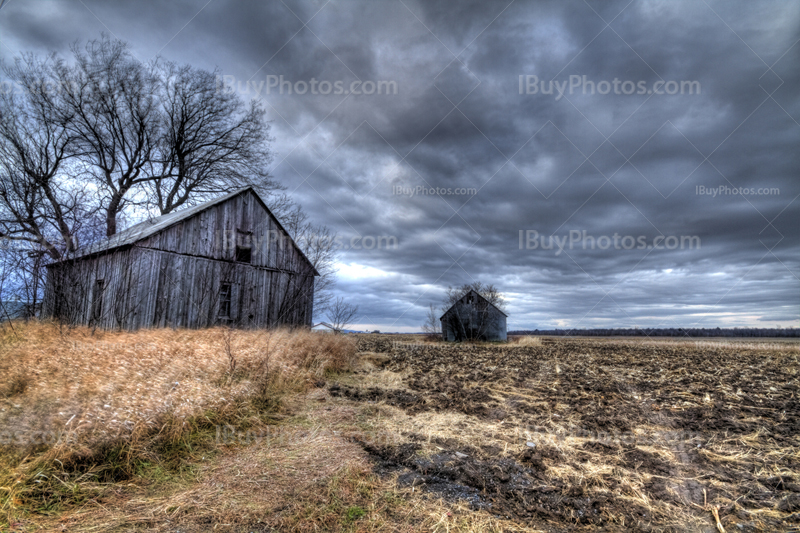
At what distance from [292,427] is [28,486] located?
269 centimetres

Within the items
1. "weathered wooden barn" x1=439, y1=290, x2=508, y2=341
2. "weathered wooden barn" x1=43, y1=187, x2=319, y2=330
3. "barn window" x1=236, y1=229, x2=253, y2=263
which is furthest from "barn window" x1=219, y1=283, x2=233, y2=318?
"weathered wooden barn" x1=439, y1=290, x2=508, y2=341

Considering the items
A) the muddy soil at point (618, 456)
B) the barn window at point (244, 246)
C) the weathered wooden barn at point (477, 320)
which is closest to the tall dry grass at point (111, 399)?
the muddy soil at point (618, 456)

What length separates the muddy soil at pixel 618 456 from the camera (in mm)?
3115

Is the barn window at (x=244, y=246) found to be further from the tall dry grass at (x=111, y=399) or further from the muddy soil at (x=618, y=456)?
the muddy soil at (x=618, y=456)

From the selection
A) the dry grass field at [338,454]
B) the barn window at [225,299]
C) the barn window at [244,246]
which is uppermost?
the barn window at [244,246]

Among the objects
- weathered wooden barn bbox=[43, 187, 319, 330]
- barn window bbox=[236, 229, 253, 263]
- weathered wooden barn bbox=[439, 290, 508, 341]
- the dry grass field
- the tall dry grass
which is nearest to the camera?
the dry grass field

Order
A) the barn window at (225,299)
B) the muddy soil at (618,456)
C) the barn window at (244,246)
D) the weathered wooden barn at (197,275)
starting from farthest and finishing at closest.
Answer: the barn window at (244,246) < the barn window at (225,299) < the weathered wooden barn at (197,275) < the muddy soil at (618,456)

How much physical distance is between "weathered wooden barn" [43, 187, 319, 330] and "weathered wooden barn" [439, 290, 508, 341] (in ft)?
70.0

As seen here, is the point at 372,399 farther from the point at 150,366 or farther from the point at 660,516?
the point at 660,516

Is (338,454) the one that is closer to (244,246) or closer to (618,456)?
(618,456)

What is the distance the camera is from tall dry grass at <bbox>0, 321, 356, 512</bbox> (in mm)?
3289

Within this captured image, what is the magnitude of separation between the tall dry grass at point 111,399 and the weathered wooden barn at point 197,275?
15.4ft

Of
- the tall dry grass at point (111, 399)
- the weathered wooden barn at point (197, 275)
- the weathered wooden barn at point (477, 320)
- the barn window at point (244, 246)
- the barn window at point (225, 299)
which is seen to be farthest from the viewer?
the weathered wooden barn at point (477, 320)

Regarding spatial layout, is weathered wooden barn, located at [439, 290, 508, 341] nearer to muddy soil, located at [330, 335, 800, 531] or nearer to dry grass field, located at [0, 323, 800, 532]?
muddy soil, located at [330, 335, 800, 531]
